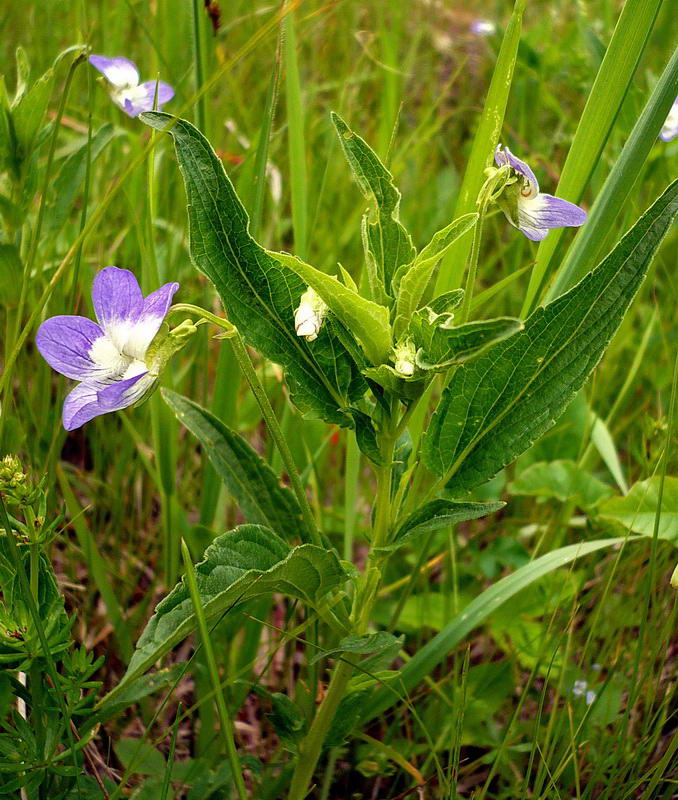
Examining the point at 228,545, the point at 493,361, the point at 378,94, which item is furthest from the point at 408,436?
the point at 378,94

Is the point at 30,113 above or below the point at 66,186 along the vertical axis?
above

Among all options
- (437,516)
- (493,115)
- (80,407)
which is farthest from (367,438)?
(493,115)

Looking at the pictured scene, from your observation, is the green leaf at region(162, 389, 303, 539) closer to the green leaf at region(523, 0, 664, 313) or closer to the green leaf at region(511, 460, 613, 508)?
the green leaf at region(523, 0, 664, 313)

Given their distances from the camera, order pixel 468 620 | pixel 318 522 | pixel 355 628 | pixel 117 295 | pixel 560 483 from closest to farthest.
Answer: pixel 117 295
pixel 355 628
pixel 468 620
pixel 318 522
pixel 560 483

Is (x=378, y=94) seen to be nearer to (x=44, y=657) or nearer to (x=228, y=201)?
(x=228, y=201)

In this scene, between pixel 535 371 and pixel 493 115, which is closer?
pixel 535 371

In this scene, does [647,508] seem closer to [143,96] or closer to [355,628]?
[355,628]
